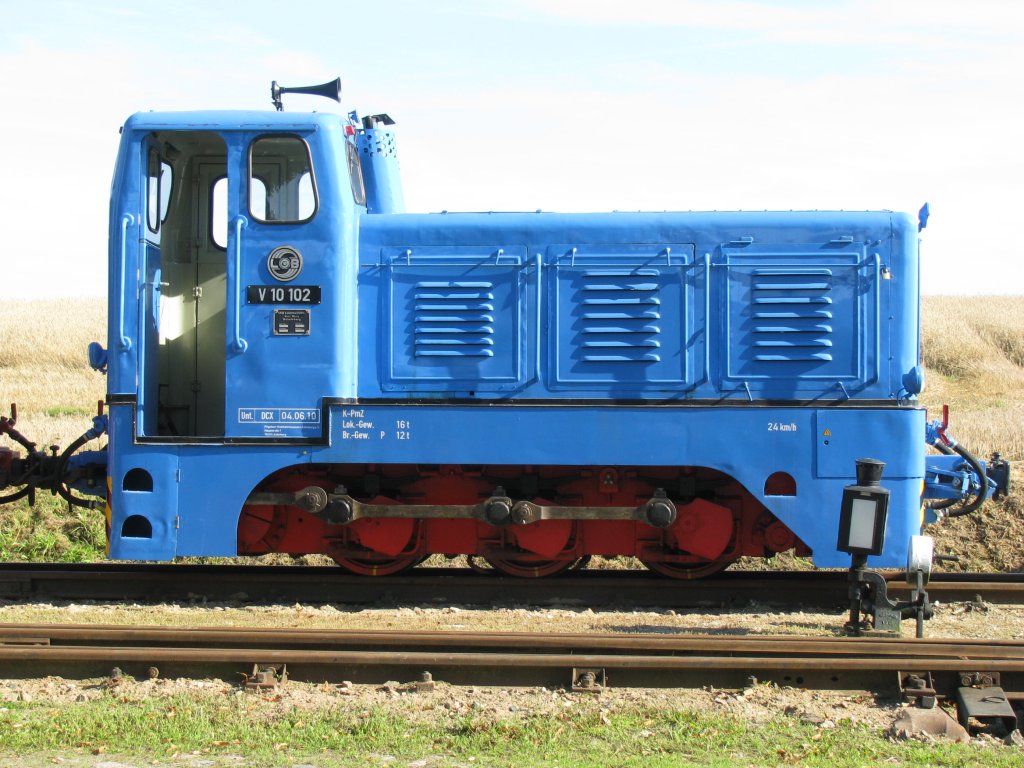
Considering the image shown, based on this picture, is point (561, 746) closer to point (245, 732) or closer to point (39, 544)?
point (245, 732)

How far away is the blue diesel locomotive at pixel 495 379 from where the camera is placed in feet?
26.2

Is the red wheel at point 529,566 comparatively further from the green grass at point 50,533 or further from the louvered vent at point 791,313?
the green grass at point 50,533

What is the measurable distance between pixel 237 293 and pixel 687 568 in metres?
4.19

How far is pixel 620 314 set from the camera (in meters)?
8.40

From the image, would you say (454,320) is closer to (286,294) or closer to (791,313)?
(286,294)

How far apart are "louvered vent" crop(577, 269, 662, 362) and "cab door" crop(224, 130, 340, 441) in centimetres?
197

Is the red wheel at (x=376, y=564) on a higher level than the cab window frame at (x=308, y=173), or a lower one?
lower

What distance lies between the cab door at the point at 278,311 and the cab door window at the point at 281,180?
0.07 meters

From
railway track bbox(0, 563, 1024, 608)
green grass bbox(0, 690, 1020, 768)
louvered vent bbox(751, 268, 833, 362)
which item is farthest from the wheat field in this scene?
green grass bbox(0, 690, 1020, 768)

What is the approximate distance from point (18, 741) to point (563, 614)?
159 inches

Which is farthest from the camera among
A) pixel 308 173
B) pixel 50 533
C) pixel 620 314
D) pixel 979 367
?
pixel 979 367

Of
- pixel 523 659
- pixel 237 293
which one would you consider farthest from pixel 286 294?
pixel 523 659

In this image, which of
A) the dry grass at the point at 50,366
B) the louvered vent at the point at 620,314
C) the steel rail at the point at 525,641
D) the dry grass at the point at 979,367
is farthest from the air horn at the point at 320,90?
the dry grass at the point at 979,367

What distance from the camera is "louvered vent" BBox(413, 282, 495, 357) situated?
8.40m
